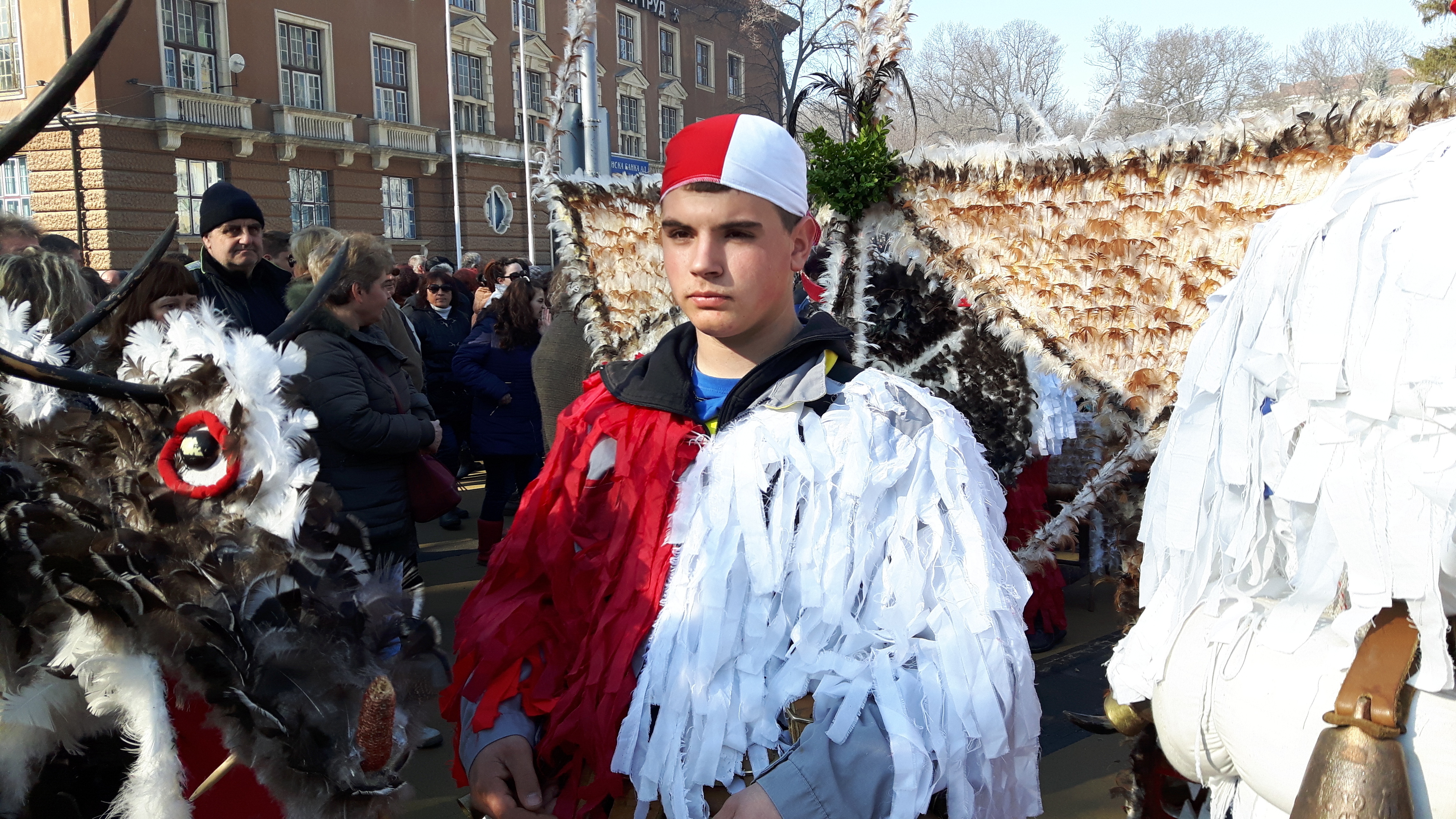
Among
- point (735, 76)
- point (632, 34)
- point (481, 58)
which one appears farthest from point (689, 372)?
point (735, 76)

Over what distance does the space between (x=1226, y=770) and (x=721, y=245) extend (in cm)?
105

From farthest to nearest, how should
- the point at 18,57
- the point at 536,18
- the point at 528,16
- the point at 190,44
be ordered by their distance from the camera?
the point at 536,18
the point at 528,16
the point at 190,44
the point at 18,57

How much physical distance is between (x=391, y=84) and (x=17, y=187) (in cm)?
838

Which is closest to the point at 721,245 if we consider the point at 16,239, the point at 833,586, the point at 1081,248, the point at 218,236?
the point at 833,586

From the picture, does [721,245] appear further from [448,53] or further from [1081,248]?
[448,53]

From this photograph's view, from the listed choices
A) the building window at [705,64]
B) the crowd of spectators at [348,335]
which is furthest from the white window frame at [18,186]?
the building window at [705,64]

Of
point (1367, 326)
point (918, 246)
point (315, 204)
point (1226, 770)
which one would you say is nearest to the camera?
point (1367, 326)

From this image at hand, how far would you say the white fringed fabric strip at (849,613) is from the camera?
1350 millimetres

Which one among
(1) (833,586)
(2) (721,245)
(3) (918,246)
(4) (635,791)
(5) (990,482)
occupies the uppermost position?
(3) (918,246)

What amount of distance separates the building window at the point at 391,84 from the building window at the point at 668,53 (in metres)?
9.19

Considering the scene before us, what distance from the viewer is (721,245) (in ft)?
5.11

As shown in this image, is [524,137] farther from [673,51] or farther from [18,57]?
[673,51]

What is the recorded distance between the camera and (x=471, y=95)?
79.3ft

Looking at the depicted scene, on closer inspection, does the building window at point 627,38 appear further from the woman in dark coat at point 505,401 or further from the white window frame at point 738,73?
the woman in dark coat at point 505,401
